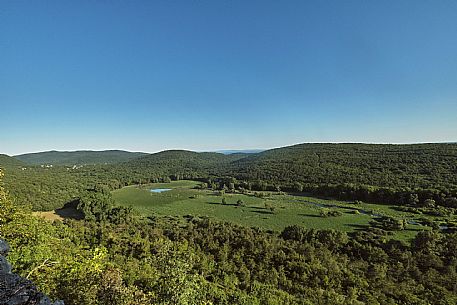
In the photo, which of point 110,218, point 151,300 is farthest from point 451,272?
point 110,218

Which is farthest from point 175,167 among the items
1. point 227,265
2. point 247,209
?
point 227,265

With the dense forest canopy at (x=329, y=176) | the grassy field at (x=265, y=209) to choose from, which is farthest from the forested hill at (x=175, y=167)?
the grassy field at (x=265, y=209)

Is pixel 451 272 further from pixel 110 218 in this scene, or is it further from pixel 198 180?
pixel 198 180

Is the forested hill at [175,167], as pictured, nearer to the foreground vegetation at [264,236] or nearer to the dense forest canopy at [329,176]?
the dense forest canopy at [329,176]

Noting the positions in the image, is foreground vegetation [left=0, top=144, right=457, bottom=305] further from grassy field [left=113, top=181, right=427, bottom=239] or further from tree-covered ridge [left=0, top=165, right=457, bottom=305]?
grassy field [left=113, top=181, right=427, bottom=239]

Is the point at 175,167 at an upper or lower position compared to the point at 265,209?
upper

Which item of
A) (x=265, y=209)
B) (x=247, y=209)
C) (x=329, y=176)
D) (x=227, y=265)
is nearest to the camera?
(x=227, y=265)

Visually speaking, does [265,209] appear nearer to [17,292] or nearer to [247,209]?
[247,209]
